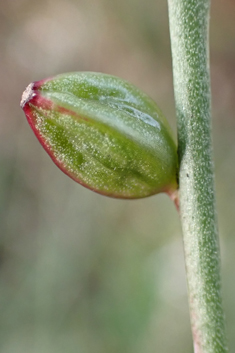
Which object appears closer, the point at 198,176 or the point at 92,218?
the point at 198,176

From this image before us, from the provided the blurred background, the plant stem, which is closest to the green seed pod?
the plant stem

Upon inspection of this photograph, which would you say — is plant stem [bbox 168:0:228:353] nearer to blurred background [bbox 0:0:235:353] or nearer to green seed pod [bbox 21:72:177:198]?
green seed pod [bbox 21:72:177:198]

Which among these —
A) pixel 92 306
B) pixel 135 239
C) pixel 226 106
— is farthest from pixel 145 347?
pixel 226 106

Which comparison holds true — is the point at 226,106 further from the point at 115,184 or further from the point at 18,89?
the point at 115,184

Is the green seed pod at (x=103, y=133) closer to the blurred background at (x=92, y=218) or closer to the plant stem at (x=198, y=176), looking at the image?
the plant stem at (x=198, y=176)

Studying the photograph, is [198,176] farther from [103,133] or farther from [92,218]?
[92,218]

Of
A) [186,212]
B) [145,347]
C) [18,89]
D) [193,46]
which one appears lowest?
[145,347]

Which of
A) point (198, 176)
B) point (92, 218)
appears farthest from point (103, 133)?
point (92, 218)
